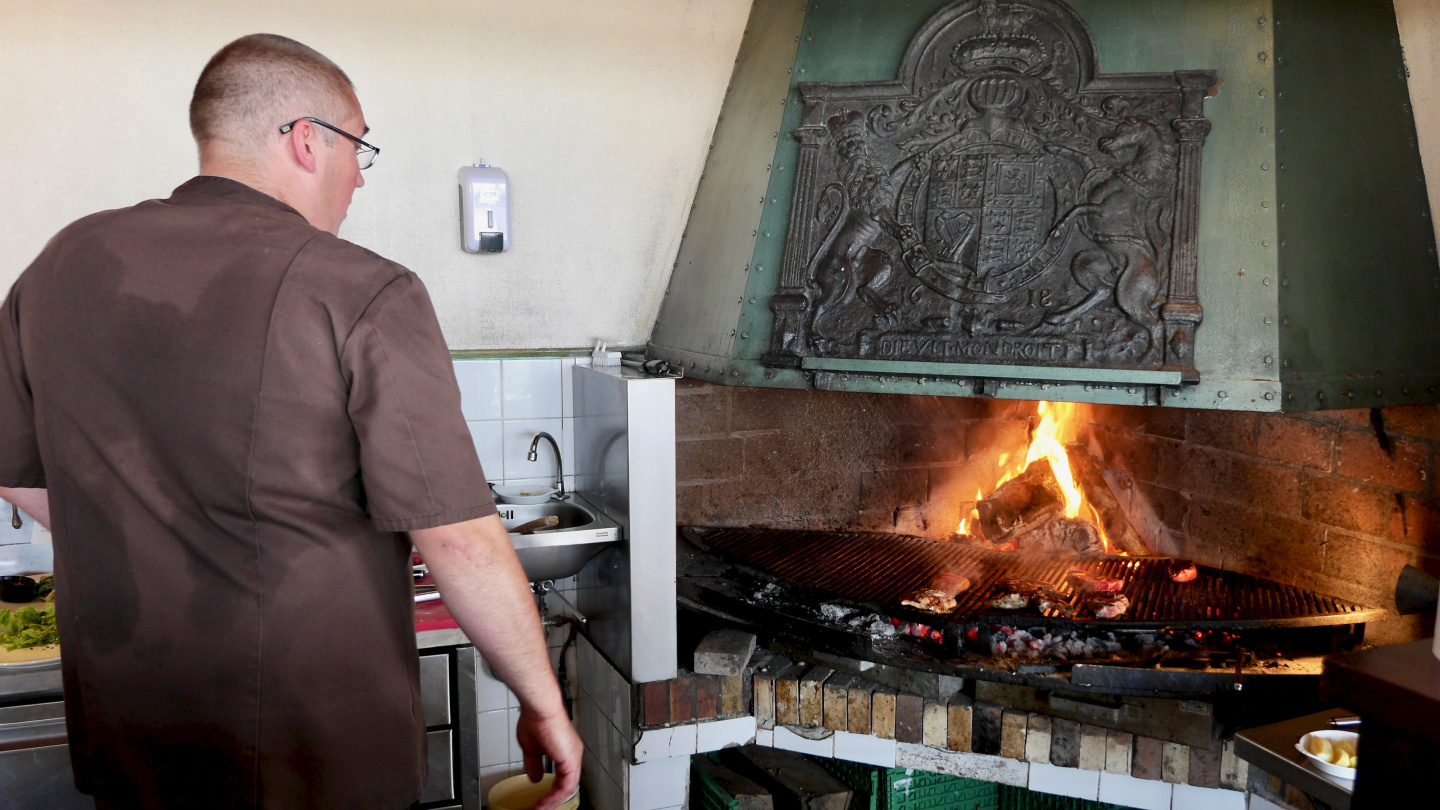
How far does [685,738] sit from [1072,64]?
8.07 feet

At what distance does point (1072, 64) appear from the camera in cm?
285

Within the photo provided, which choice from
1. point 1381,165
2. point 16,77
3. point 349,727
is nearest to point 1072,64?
point 1381,165

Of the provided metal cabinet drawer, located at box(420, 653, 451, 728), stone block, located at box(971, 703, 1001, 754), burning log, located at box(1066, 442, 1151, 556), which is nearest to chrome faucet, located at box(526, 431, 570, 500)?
metal cabinet drawer, located at box(420, 653, 451, 728)

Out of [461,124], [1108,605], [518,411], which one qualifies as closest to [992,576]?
[1108,605]

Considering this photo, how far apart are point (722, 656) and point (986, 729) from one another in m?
0.84

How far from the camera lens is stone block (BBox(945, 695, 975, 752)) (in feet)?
9.37

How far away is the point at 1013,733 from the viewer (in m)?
2.79

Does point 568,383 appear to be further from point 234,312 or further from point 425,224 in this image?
point 234,312

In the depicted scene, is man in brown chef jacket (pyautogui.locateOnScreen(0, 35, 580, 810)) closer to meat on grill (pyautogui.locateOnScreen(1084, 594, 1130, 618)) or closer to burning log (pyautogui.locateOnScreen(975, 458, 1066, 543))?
meat on grill (pyautogui.locateOnScreen(1084, 594, 1130, 618))

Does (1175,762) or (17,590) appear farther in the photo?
(17,590)

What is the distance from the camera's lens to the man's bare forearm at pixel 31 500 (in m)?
1.86

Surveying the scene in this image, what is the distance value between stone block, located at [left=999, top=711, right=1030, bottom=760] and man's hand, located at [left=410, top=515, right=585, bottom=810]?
5.14 ft

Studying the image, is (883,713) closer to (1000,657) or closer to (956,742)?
(956,742)

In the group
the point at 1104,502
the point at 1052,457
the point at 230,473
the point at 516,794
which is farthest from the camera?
the point at 1052,457
